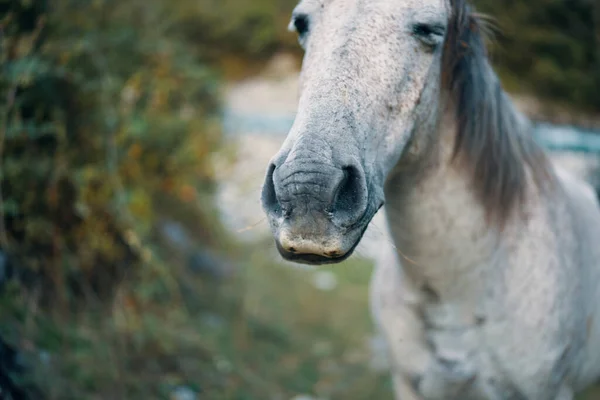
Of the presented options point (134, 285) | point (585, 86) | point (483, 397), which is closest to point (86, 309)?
point (134, 285)

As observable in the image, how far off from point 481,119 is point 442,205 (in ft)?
0.80

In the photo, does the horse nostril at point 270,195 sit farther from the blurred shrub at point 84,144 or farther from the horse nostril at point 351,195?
the blurred shrub at point 84,144

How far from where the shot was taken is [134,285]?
111 inches

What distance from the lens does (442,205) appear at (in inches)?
54.4

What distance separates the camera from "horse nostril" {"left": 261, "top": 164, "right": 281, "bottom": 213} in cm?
100

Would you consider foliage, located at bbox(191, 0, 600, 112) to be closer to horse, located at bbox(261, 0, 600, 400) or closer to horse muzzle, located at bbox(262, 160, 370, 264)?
horse, located at bbox(261, 0, 600, 400)

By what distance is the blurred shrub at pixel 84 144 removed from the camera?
2.38 metres

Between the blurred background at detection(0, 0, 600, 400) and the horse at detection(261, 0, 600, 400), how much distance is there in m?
0.24

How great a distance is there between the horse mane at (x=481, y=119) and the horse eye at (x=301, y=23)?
1.09 feet

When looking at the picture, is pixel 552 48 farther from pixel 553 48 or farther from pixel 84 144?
pixel 84 144

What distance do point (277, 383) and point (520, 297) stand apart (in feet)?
5.09

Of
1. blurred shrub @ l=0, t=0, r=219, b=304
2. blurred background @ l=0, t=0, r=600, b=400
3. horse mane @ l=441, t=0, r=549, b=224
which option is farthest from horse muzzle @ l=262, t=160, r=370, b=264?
blurred shrub @ l=0, t=0, r=219, b=304

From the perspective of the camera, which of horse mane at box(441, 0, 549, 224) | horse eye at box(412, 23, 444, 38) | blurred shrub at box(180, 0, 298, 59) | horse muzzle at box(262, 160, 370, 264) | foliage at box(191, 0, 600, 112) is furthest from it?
blurred shrub at box(180, 0, 298, 59)

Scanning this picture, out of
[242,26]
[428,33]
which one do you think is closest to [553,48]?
[242,26]
